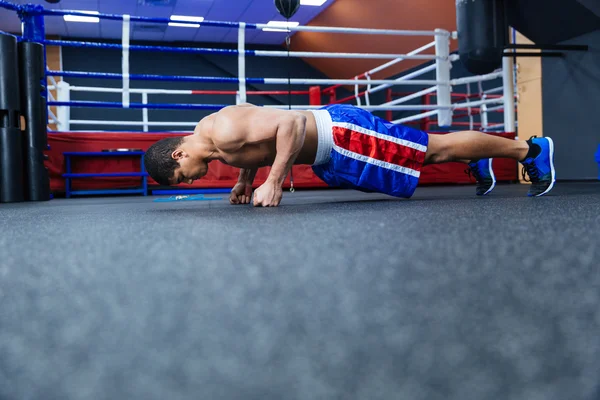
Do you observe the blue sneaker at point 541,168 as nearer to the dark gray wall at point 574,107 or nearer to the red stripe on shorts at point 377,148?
the red stripe on shorts at point 377,148

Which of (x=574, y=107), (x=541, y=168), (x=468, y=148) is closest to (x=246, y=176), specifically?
(x=468, y=148)

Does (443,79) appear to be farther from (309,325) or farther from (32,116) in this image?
(309,325)

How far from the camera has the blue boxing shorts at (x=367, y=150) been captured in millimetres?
1847

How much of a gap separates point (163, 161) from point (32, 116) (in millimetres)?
1531

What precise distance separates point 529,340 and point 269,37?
10207mm

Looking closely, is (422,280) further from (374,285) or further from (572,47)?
(572,47)

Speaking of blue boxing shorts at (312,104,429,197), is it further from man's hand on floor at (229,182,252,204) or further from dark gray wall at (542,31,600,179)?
dark gray wall at (542,31,600,179)

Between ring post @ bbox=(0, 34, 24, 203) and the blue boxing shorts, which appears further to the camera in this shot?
ring post @ bbox=(0, 34, 24, 203)

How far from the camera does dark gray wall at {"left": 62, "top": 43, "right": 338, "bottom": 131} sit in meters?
9.42

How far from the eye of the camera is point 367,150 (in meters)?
1.86

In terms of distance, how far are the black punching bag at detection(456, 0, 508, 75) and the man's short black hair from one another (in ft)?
7.68

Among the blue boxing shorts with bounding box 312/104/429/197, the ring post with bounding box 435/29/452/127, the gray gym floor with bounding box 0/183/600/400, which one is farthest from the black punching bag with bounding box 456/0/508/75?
the gray gym floor with bounding box 0/183/600/400

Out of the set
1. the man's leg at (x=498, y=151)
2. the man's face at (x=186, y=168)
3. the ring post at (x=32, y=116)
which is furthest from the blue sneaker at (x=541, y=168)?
the ring post at (x=32, y=116)

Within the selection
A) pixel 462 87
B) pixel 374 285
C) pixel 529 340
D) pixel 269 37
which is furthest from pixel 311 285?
pixel 269 37
